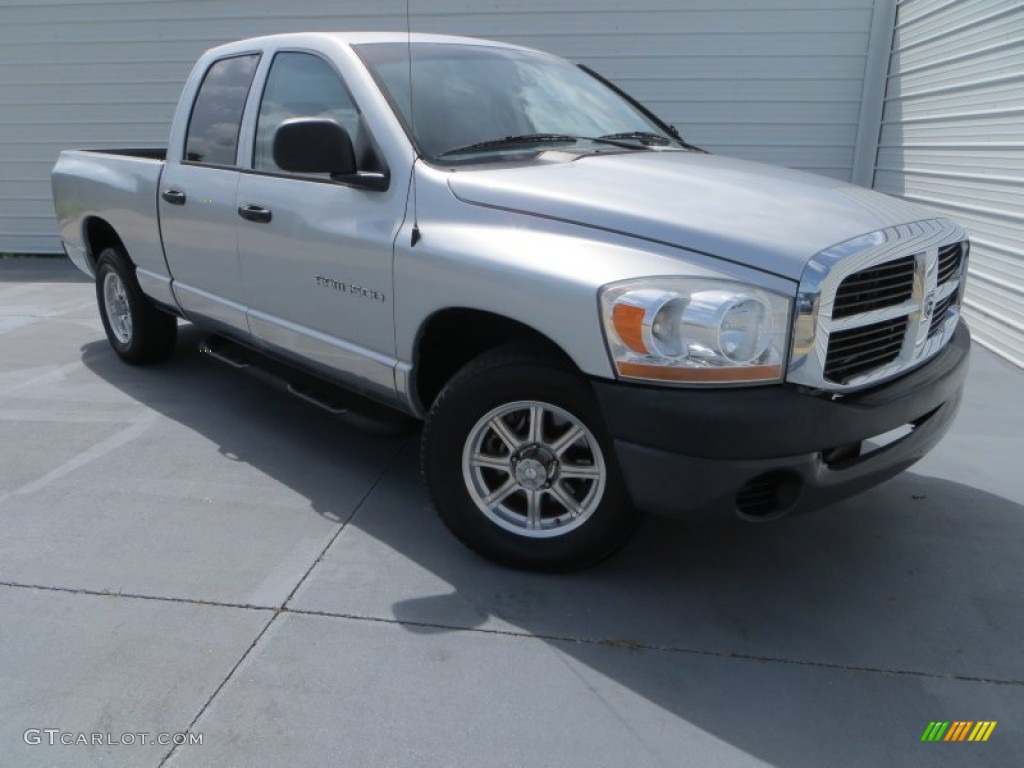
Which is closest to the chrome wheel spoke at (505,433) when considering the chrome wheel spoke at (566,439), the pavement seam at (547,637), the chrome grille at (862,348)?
the chrome wheel spoke at (566,439)

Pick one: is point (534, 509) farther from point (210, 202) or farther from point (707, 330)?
point (210, 202)

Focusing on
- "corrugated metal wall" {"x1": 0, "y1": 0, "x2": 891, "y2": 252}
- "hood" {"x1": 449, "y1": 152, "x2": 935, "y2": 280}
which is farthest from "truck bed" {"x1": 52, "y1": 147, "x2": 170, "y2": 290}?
"corrugated metal wall" {"x1": 0, "y1": 0, "x2": 891, "y2": 252}

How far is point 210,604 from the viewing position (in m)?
3.10

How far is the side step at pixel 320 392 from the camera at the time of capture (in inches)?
149

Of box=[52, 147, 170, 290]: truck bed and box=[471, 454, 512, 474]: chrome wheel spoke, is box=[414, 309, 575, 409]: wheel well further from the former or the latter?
box=[52, 147, 170, 290]: truck bed

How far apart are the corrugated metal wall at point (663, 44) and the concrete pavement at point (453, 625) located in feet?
16.5

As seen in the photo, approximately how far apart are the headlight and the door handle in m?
2.03

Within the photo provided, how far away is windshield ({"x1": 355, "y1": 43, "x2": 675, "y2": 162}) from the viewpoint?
3502mm

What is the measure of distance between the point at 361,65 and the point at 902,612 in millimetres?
3000

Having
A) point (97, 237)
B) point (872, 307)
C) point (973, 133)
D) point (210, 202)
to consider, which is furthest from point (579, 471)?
point (973, 133)

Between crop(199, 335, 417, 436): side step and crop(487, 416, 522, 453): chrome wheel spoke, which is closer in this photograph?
crop(487, 416, 522, 453): chrome wheel spoke

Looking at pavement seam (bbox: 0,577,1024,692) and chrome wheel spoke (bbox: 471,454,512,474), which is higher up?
chrome wheel spoke (bbox: 471,454,512,474)

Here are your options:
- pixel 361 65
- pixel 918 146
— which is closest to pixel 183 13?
pixel 361 65

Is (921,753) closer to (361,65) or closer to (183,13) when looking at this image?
(361,65)
